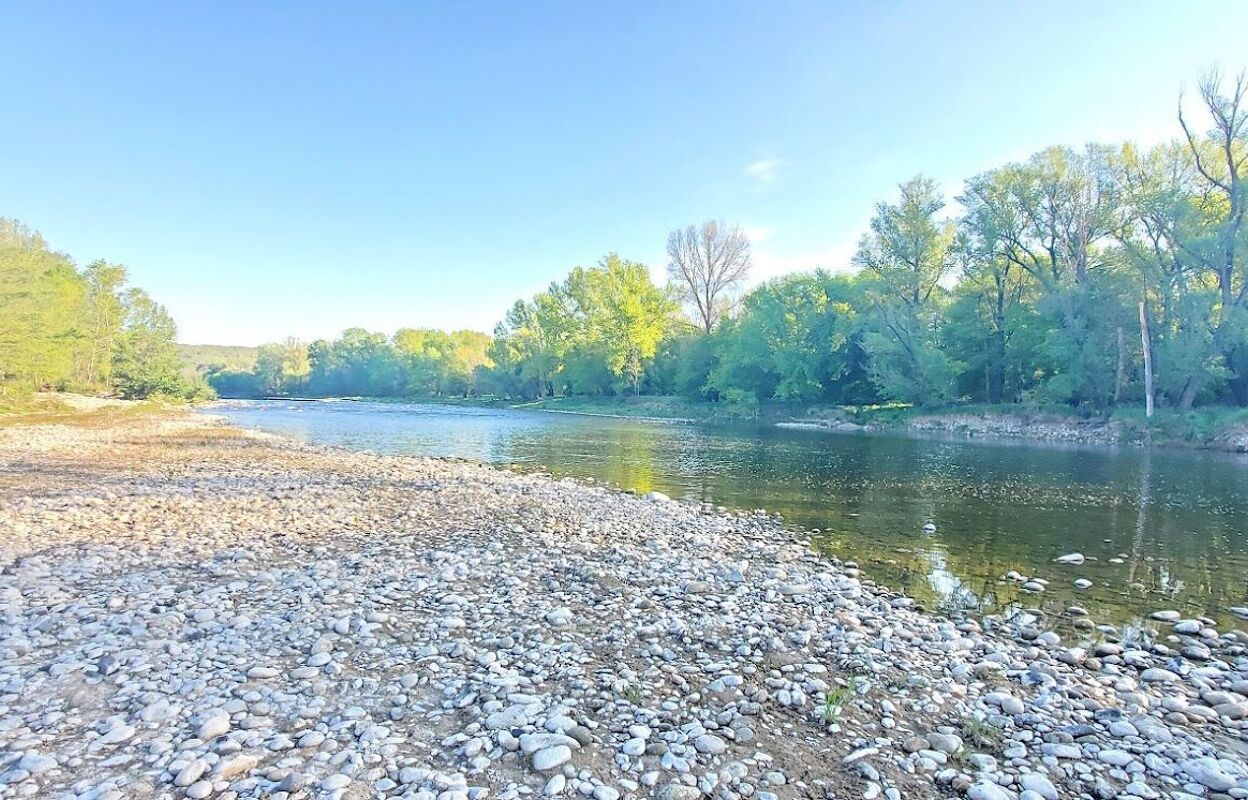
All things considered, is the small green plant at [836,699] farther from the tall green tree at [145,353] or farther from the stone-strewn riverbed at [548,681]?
the tall green tree at [145,353]

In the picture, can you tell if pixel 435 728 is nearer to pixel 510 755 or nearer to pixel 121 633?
pixel 510 755

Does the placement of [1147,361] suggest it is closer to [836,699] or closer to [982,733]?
[982,733]

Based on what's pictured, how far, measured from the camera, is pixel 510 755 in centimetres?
433

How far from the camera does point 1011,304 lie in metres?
44.4

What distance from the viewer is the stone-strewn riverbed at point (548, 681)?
13.6ft

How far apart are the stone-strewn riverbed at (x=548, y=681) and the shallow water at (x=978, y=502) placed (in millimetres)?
1456

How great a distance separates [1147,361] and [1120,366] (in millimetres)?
1527

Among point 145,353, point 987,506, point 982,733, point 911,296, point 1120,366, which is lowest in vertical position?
point 987,506

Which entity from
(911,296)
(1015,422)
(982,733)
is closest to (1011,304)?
(911,296)

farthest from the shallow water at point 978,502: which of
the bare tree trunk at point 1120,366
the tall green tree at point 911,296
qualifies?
the tall green tree at point 911,296

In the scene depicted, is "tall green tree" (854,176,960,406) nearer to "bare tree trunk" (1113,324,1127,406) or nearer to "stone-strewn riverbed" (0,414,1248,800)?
"bare tree trunk" (1113,324,1127,406)

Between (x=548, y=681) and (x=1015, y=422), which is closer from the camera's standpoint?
(x=548, y=681)

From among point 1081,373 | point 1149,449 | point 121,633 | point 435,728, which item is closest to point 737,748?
point 435,728

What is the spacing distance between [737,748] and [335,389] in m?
152
